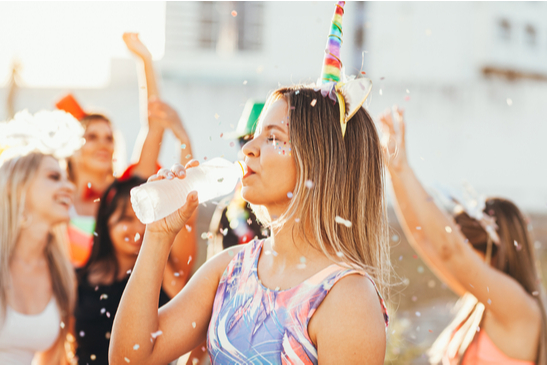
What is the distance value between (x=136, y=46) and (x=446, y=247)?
7.74 ft

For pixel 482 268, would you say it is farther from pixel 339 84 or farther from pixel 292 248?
pixel 339 84

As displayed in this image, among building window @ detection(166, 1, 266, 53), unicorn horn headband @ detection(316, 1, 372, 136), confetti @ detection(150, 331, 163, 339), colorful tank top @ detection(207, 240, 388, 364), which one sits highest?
building window @ detection(166, 1, 266, 53)

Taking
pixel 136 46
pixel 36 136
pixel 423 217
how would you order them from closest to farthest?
1. pixel 423 217
2. pixel 36 136
3. pixel 136 46

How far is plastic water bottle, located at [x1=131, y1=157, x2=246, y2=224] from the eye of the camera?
1658 mm

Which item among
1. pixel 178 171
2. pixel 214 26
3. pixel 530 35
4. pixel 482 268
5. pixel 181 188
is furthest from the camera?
pixel 530 35

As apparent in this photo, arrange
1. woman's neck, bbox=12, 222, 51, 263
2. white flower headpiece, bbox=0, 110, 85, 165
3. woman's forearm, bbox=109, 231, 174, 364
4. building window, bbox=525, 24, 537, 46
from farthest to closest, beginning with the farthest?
building window, bbox=525, 24, 537, 46
white flower headpiece, bbox=0, 110, 85, 165
woman's neck, bbox=12, 222, 51, 263
woman's forearm, bbox=109, 231, 174, 364

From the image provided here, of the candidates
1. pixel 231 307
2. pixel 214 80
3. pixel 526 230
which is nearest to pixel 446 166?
pixel 214 80

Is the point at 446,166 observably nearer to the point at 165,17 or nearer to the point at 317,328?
the point at 165,17

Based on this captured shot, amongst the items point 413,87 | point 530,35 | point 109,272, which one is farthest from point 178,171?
point 530,35

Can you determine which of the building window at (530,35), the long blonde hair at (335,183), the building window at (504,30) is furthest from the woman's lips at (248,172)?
the building window at (530,35)

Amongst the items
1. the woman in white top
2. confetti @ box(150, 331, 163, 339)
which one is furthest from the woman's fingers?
the woman in white top

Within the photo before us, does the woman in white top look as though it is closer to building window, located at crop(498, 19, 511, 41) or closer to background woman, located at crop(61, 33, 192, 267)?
background woman, located at crop(61, 33, 192, 267)

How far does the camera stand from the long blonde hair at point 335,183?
1626 mm

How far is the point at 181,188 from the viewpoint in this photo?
5.74 ft
